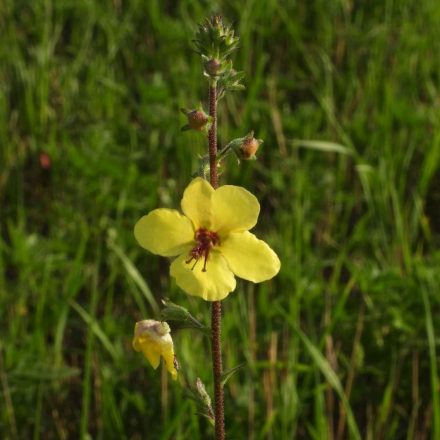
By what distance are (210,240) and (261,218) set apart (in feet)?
5.95

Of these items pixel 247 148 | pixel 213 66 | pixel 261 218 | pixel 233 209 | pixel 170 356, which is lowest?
pixel 170 356

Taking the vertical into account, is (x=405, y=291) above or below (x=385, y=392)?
above

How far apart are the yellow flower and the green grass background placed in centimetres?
74

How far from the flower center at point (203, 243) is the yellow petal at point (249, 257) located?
18 mm

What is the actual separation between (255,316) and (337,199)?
68cm

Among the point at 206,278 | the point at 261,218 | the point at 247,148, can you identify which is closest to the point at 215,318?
the point at 206,278

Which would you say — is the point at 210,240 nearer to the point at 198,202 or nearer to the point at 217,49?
the point at 198,202

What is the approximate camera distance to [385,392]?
2.62m

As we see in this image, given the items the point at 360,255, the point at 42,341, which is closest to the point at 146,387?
the point at 42,341

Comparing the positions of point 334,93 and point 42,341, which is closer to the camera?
point 42,341

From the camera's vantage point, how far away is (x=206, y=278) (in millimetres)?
1545

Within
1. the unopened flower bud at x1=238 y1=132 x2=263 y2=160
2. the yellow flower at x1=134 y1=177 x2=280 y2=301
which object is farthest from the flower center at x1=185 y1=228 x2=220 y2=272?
the unopened flower bud at x1=238 y1=132 x2=263 y2=160

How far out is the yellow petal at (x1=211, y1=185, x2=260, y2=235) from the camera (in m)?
1.54

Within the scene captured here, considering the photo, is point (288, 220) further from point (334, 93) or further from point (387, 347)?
point (334, 93)
